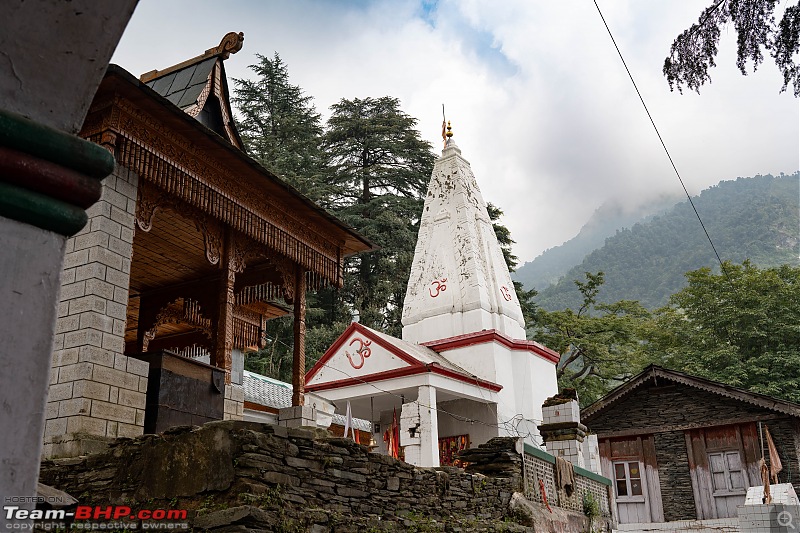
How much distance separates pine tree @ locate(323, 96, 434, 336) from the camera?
35125mm

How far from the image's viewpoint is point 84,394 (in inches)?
295

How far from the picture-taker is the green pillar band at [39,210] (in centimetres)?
188

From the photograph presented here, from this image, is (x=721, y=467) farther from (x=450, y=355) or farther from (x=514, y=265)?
(x=514, y=265)

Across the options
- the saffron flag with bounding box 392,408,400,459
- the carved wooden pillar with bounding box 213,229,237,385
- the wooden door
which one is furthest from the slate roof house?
the carved wooden pillar with bounding box 213,229,237,385

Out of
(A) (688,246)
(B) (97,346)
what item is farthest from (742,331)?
(A) (688,246)

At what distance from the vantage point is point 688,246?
130 m

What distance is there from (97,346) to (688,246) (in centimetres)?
13315

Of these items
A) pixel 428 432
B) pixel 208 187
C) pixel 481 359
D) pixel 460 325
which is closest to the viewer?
pixel 208 187

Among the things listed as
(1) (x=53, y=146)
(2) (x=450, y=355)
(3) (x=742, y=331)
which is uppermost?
(3) (x=742, y=331)

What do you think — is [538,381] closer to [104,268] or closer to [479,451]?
[479,451]

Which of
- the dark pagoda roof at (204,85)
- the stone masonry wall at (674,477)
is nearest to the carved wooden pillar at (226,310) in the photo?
the dark pagoda roof at (204,85)

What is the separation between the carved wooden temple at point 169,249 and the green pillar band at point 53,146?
606cm

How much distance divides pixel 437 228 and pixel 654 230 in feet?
443

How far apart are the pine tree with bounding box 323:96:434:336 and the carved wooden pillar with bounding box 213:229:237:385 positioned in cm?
2407
